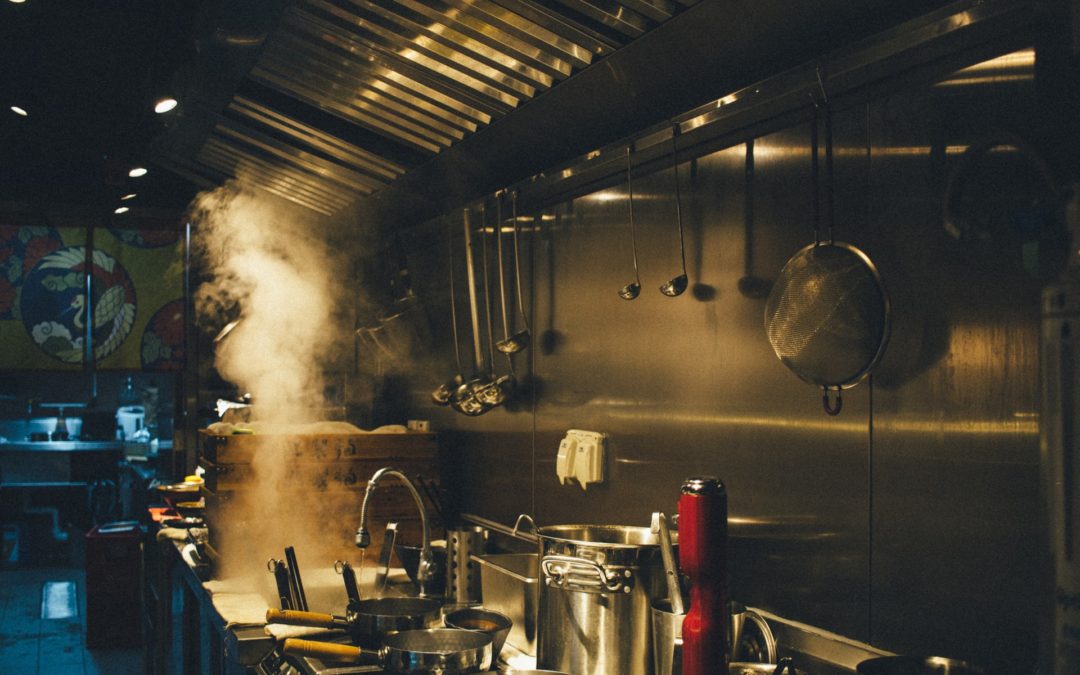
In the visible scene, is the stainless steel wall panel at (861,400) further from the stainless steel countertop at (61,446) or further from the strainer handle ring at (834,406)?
the stainless steel countertop at (61,446)

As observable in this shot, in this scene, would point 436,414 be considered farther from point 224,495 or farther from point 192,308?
point 192,308

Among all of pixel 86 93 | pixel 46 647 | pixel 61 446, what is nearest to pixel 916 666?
pixel 86 93

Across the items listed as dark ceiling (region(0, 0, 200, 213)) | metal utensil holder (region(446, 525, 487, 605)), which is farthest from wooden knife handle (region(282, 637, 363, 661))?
dark ceiling (region(0, 0, 200, 213))

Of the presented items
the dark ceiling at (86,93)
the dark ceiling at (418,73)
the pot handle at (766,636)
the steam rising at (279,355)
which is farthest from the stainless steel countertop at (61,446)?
the pot handle at (766,636)

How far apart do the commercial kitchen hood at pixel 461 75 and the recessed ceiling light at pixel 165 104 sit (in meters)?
0.09

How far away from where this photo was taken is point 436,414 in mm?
3926

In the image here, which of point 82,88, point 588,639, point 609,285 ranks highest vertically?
point 82,88

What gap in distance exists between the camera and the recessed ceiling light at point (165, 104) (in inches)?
140

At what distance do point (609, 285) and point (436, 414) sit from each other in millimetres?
1567

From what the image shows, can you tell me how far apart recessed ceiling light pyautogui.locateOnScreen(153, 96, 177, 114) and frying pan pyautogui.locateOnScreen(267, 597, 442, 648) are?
6.79 ft

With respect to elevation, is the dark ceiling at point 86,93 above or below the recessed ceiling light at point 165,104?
above

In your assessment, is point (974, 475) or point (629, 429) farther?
point (629, 429)

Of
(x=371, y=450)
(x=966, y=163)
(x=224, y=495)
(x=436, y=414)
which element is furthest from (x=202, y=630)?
(x=966, y=163)

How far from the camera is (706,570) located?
150 cm
